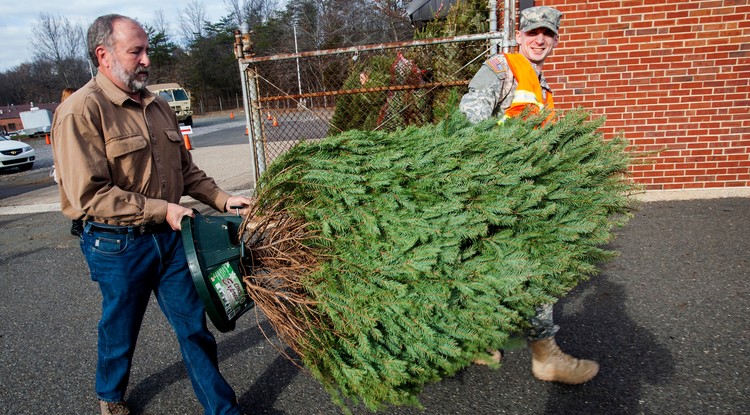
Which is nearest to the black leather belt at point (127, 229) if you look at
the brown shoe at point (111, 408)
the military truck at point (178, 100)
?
the brown shoe at point (111, 408)

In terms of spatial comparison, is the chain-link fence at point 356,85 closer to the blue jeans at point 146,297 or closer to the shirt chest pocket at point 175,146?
the shirt chest pocket at point 175,146

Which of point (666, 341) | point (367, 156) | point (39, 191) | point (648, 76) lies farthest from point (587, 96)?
point (39, 191)

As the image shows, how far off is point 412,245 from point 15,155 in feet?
55.6

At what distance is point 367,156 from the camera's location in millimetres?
2080

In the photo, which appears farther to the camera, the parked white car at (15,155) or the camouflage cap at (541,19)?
the parked white car at (15,155)

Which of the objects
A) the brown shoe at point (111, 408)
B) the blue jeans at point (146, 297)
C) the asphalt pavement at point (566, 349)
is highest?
the blue jeans at point (146, 297)

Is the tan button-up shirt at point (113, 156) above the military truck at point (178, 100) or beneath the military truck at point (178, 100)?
beneath

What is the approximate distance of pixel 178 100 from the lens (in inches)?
1206

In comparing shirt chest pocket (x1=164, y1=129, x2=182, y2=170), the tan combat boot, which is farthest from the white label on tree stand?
the tan combat boot

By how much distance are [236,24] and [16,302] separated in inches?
2178

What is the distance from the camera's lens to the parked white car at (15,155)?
14822mm

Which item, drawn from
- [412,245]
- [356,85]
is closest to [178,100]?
[356,85]

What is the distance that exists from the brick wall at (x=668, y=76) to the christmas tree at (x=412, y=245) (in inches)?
171

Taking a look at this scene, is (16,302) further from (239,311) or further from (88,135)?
(239,311)
